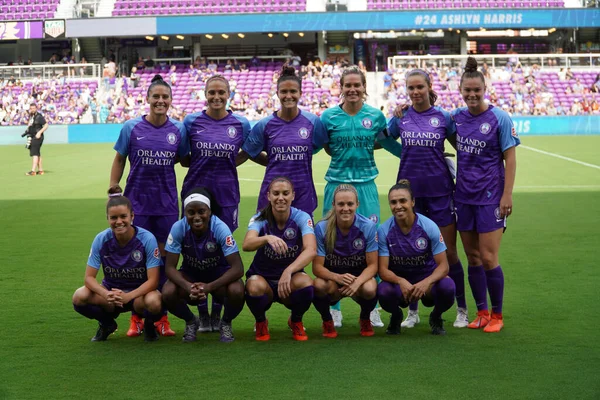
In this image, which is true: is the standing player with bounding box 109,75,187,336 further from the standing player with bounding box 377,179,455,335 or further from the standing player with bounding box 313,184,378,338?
the standing player with bounding box 377,179,455,335

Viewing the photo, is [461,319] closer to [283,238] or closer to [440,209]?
[440,209]

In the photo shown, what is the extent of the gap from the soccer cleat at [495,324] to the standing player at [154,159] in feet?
8.24

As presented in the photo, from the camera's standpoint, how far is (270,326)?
21.7ft

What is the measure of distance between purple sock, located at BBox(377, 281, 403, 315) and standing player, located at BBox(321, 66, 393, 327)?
20.2 inches

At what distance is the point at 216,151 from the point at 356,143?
108cm

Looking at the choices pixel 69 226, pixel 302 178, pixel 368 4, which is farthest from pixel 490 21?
pixel 302 178

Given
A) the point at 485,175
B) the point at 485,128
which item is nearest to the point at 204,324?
the point at 485,175

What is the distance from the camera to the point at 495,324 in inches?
248

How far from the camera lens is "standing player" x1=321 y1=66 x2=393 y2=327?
6.66 meters

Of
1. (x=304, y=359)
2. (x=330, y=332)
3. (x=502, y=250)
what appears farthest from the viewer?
(x=502, y=250)

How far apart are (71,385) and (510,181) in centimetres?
334

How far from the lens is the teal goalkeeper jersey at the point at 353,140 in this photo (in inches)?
263

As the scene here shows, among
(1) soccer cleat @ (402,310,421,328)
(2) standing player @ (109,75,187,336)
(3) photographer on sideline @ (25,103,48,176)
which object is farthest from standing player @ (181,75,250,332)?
(3) photographer on sideline @ (25,103,48,176)

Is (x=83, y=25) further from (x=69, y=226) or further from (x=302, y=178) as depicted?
(x=302, y=178)
